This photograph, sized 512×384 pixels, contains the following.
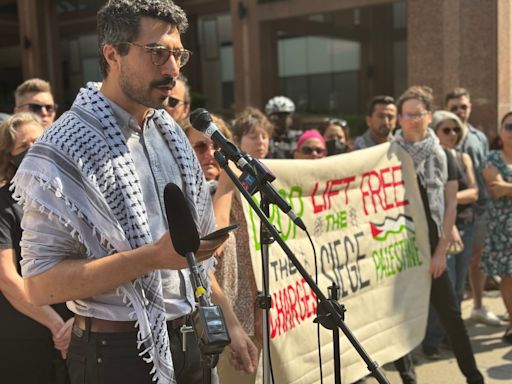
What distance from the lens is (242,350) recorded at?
2.40 m

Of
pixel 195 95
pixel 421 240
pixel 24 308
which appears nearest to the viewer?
pixel 24 308

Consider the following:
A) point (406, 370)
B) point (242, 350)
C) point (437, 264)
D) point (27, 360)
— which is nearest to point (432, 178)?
point (437, 264)

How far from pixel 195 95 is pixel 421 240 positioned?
1838 centimetres

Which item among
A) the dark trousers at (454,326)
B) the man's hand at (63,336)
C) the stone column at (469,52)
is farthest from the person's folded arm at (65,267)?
the stone column at (469,52)

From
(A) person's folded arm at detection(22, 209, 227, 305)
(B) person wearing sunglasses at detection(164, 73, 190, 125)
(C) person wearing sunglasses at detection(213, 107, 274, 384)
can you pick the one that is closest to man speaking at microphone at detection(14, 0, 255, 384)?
(A) person's folded arm at detection(22, 209, 227, 305)

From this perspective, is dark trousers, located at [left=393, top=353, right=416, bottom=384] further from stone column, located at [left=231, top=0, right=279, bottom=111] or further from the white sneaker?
stone column, located at [left=231, top=0, right=279, bottom=111]

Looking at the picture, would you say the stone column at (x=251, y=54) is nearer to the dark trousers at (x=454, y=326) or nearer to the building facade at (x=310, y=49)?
the building facade at (x=310, y=49)

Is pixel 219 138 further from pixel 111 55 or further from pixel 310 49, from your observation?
pixel 310 49

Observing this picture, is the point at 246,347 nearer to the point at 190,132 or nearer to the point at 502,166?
the point at 190,132

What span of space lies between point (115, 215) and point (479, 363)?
4.24m

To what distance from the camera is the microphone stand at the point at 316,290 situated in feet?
6.99

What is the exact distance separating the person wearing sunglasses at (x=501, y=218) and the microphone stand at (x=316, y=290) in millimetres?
4090

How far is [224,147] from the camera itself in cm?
225

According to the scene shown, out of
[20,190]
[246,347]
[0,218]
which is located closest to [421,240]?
[246,347]
